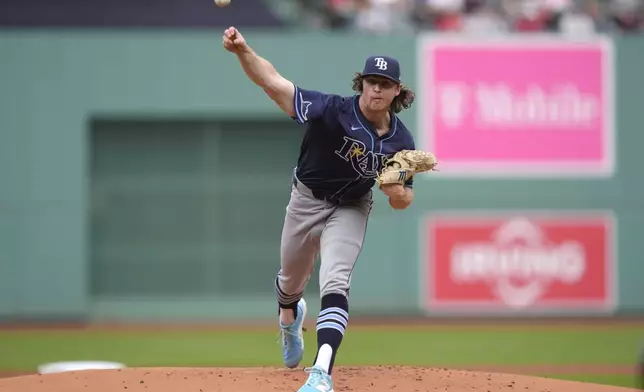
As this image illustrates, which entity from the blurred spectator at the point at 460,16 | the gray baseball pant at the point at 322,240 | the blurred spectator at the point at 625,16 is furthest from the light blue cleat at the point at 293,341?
the blurred spectator at the point at 625,16

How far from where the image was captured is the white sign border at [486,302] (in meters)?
15.2

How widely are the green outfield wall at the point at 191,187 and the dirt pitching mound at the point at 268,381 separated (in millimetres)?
8469

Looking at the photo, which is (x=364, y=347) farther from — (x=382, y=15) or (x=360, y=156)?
(x=360, y=156)

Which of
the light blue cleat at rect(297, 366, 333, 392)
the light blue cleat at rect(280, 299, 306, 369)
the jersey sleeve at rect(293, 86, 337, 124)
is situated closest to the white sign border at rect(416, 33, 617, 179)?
the light blue cleat at rect(280, 299, 306, 369)

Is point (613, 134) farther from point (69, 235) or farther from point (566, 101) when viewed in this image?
point (69, 235)

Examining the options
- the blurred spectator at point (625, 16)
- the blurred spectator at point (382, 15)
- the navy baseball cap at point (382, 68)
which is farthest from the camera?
the blurred spectator at point (625, 16)

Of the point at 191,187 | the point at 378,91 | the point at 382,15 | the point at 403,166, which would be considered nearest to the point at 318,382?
the point at 403,166

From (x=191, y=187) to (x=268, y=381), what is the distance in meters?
9.36

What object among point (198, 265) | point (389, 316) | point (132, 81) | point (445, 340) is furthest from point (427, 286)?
point (132, 81)

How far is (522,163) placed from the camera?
15.4 metres

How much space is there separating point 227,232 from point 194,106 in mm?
1836

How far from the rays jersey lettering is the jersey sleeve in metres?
0.19

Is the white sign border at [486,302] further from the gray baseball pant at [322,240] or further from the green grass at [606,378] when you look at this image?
the gray baseball pant at [322,240]

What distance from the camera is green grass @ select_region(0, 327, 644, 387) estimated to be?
11133 millimetres
